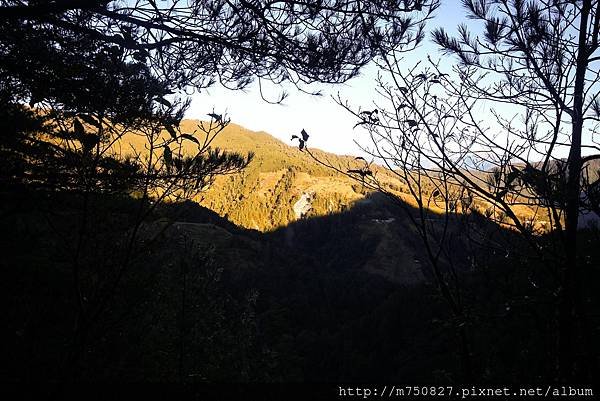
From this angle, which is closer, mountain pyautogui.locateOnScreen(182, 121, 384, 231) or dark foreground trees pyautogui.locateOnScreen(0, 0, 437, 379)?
dark foreground trees pyautogui.locateOnScreen(0, 0, 437, 379)

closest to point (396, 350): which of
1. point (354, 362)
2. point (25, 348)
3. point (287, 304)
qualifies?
point (354, 362)

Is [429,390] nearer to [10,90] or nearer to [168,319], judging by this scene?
[10,90]

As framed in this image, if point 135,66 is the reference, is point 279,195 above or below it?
above

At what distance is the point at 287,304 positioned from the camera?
4928cm

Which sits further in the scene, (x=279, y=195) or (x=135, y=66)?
(x=279, y=195)

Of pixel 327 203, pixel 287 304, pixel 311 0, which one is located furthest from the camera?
pixel 327 203

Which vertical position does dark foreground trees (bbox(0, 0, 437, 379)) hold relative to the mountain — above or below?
below

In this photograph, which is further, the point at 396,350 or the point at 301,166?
the point at 301,166

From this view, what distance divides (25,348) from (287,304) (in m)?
46.2

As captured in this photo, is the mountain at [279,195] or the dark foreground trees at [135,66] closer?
the dark foreground trees at [135,66]

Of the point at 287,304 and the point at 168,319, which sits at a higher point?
the point at 168,319

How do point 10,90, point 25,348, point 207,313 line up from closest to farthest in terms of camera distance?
point 10,90
point 25,348
point 207,313

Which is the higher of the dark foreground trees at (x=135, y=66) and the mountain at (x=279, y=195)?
the mountain at (x=279, y=195)

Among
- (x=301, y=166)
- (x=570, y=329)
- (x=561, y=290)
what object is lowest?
(x=570, y=329)
